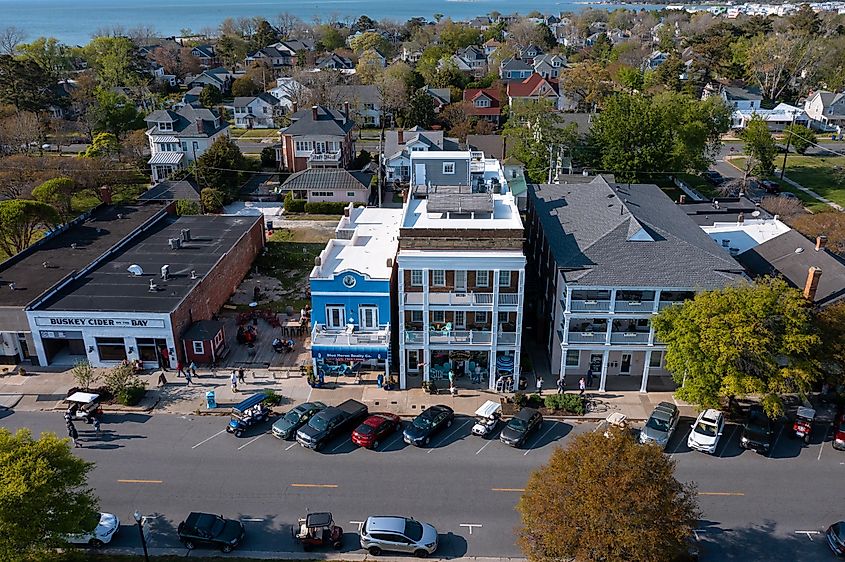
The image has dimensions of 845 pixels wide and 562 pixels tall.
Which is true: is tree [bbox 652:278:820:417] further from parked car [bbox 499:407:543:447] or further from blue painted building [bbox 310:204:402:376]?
blue painted building [bbox 310:204:402:376]

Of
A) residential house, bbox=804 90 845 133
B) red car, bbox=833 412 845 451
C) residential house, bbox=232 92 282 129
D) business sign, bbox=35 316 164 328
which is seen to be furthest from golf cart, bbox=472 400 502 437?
residential house, bbox=804 90 845 133

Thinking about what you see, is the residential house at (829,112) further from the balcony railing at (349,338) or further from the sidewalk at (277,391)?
the balcony railing at (349,338)

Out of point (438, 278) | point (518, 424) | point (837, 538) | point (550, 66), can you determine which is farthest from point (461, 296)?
point (550, 66)

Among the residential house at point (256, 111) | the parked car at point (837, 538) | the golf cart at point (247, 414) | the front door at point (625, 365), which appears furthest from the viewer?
→ the residential house at point (256, 111)

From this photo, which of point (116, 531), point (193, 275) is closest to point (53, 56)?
point (193, 275)

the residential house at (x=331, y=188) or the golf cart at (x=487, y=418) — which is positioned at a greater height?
the residential house at (x=331, y=188)

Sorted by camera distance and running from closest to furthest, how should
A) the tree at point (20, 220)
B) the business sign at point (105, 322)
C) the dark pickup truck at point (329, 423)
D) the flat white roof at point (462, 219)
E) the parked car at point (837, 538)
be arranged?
the parked car at point (837, 538), the dark pickup truck at point (329, 423), the flat white roof at point (462, 219), the business sign at point (105, 322), the tree at point (20, 220)

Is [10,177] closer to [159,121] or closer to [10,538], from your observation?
[159,121]

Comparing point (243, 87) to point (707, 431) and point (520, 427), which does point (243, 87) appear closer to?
point (520, 427)

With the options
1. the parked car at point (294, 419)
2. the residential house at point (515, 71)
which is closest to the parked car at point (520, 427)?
the parked car at point (294, 419)
